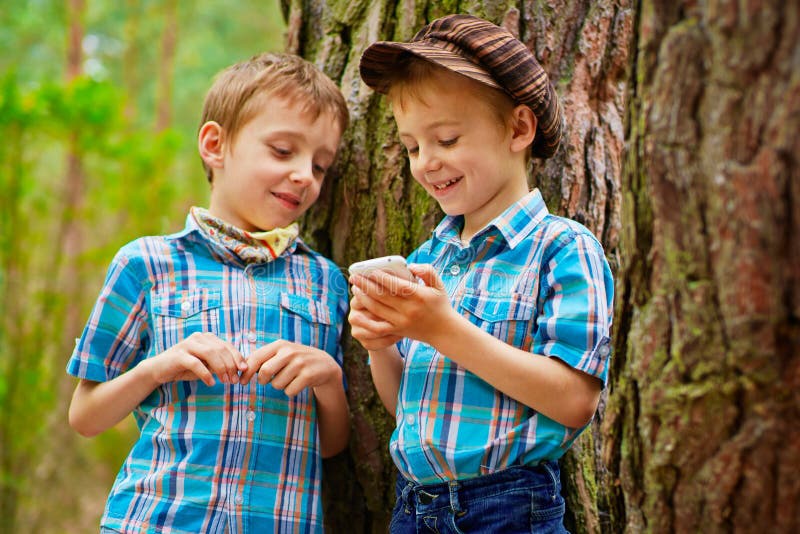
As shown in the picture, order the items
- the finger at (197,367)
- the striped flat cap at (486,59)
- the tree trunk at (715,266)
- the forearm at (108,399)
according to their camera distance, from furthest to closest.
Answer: the forearm at (108,399) < the finger at (197,367) < the striped flat cap at (486,59) < the tree trunk at (715,266)

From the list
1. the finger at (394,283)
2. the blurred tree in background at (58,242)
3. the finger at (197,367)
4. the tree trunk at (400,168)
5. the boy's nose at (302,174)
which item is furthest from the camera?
the blurred tree in background at (58,242)

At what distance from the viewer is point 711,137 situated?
1.35 metres

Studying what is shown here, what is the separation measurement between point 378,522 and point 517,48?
1.70m

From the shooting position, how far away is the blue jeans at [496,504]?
6.07ft

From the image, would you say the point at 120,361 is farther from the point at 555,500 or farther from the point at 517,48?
the point at 517,48

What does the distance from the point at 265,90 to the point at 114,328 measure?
2.91ft

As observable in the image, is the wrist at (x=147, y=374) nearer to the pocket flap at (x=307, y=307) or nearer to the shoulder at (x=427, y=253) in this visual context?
the pocket flap at (x=307, y=307)

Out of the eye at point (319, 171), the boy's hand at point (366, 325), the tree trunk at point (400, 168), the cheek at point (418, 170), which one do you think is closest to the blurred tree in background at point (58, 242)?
the tree trunk at point (400, 168)

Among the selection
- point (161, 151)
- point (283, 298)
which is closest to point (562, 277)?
point (283, 298)

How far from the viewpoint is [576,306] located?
1791 mm

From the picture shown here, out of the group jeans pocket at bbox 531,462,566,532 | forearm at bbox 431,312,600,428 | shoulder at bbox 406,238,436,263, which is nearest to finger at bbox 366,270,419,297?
forearm at bbox 431,312,600,428

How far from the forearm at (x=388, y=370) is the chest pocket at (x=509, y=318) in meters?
0.32

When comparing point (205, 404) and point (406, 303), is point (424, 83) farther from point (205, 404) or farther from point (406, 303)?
point (205, 404)

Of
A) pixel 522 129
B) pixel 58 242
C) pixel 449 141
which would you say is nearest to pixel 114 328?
pixel 449 141
